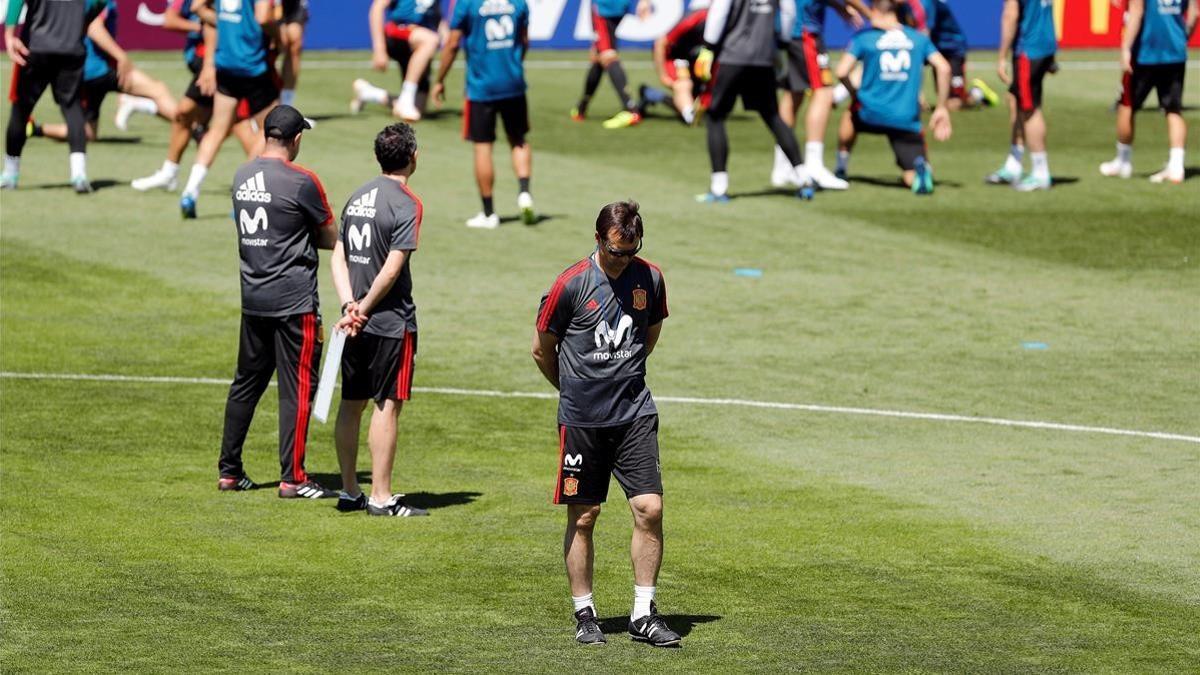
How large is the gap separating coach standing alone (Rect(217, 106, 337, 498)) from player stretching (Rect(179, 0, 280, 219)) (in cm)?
866

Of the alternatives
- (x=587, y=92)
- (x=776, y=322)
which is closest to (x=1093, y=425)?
(x=776, y=322)

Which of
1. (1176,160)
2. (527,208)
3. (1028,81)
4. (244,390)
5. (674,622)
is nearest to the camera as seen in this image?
(674,622)

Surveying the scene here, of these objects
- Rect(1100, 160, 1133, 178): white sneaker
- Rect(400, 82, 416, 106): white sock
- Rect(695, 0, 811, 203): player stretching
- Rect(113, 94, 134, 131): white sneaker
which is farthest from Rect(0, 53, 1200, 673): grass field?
Rect(400, 82, 416, 106): white sock

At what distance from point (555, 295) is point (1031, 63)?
594 inches

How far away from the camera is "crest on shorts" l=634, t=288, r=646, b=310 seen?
874 cm

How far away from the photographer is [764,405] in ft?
45.3

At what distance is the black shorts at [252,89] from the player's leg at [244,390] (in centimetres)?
889

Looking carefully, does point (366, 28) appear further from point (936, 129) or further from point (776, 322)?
point (776, 322)

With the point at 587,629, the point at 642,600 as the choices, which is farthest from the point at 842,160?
the point at 587,629

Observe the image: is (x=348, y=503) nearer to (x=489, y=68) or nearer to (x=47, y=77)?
(x=489, y=68)

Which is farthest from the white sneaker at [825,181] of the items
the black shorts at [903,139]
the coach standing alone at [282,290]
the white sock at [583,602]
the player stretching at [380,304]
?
the white sock at [583,602]

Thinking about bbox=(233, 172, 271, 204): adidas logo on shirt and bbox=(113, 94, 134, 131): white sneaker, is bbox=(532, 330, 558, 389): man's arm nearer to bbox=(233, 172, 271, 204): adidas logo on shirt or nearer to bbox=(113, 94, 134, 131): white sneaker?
bbox=(233, 172, 271, 204): adidas logo on shirt

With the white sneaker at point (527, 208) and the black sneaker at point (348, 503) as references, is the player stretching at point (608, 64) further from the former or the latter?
the black sneaker at point (348, 503)

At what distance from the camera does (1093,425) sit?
43.5 ft
